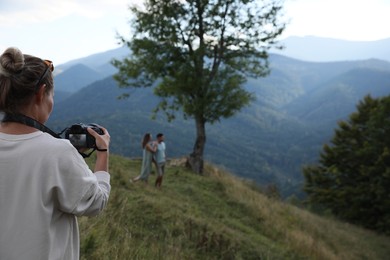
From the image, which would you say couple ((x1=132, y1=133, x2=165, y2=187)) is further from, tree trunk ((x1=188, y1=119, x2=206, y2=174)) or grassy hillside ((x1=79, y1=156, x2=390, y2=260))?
tree trunk ((x1=188, y1=119, x2=206, y2=174))

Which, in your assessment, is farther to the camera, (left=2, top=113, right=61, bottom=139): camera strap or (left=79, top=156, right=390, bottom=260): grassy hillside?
(left=79, top=156, right=390, bottom=260): grassy hillside

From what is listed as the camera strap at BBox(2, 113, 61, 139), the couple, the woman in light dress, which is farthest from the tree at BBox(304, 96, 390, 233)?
the camera strap at BBox(2, 113, 61, 139)

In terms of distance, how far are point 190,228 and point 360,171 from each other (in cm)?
Result: 2974

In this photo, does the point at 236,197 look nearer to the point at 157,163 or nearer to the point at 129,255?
the point at 157,163

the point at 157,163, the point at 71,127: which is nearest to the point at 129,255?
the point at 71,127

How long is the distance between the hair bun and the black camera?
45cm

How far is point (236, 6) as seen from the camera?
63.2ft

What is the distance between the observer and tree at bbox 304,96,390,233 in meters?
31.9

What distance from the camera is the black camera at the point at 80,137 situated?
6.73 feet

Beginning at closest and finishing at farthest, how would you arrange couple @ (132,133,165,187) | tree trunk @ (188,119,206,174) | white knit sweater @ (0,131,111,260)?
white knit sweater @ (0,131,111,260)
couple @ (132,133,165,187)
tree trunk @ (188,119,206,174)

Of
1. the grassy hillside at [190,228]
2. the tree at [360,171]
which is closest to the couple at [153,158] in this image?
the grassy hillside at [190,228]

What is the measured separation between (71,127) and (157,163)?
36.9ft

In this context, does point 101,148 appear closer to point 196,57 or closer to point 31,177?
point 31,177

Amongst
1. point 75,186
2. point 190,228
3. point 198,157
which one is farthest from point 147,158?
point 75,186
